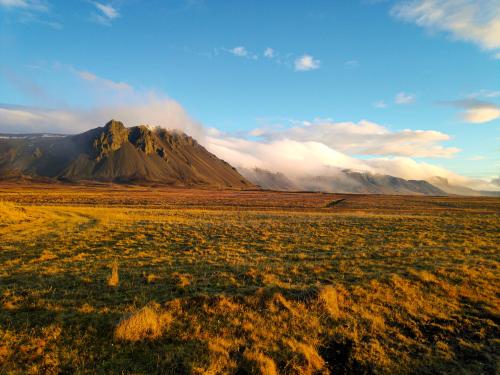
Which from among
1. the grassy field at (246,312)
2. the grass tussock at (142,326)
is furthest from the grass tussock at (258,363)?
the grass tussock at (142,326)

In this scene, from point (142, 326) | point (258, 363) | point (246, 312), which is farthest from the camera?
point (246, 312)

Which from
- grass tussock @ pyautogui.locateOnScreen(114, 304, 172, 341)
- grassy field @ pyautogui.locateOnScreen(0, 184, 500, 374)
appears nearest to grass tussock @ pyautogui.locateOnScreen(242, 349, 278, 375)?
grassy field @ pyautogui.locateOnScreen(0, 184, 500, 374)

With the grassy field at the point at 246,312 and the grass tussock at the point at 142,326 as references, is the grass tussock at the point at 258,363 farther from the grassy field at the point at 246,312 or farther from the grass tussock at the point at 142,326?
the grass tussock at the point at 142,326

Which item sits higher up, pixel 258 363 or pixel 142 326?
pixel 142 326

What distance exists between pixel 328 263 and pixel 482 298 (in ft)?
20.9

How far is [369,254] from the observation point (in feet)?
57.5

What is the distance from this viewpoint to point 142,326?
25.2ft

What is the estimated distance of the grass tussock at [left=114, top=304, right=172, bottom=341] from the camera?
24.4ft

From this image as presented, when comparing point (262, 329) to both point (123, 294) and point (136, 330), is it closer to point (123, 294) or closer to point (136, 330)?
point (136, 330)

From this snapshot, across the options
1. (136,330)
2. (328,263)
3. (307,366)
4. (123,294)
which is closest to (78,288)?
(123,294)

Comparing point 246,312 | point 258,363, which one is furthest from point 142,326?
point 258,363

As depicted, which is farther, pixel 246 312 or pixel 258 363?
pixel 246 312

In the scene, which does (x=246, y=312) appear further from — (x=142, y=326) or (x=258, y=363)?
(x=142, y=326)

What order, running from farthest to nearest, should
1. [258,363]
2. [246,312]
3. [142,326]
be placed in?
[246,312] → [142,326] → [258,363]
